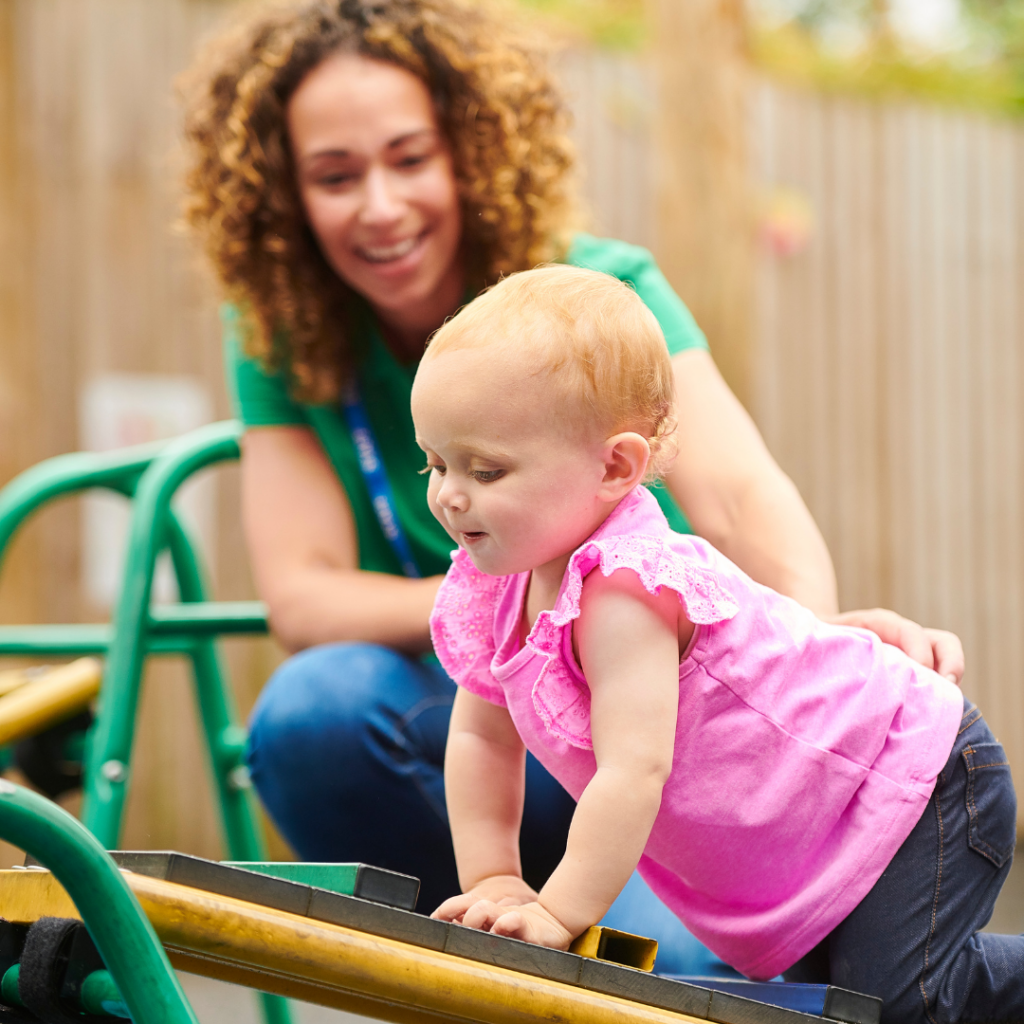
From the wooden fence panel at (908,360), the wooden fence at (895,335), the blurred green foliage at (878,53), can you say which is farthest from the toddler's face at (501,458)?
the blurred green foliage at (878,53)

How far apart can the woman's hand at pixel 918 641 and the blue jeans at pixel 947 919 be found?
0.10 m

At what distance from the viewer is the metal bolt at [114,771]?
5.27ft

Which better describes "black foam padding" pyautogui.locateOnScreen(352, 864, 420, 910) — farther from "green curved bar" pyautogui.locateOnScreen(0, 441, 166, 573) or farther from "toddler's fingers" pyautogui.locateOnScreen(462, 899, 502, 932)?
"green curved bar" pyautogui.locateOnScreen(0, 441, 166, 573)

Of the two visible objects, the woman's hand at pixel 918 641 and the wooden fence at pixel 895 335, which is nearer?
the woman's hand at pixel 918 641

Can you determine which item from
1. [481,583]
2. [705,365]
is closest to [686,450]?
[705,365]

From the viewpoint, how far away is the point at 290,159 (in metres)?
1.61

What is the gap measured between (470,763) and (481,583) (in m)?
0.14

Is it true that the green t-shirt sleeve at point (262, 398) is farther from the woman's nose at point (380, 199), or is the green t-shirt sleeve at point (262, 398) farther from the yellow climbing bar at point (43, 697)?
the yellow climbing bar at point (43, 697)

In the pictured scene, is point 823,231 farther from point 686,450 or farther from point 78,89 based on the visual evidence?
point 686,450

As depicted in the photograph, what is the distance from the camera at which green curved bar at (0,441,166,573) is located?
187 centimetres

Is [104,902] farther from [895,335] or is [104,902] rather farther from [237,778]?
[895,335]

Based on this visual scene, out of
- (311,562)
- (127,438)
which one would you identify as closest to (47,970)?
(311,562)

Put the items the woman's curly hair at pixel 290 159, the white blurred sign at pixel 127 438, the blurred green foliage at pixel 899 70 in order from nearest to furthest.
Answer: the woman's curly hair at pixel 290 159 < the white blurred sign at pixel 127 438 < the blurred green foliage at pixel 899 70

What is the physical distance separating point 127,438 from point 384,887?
242 centimetres
